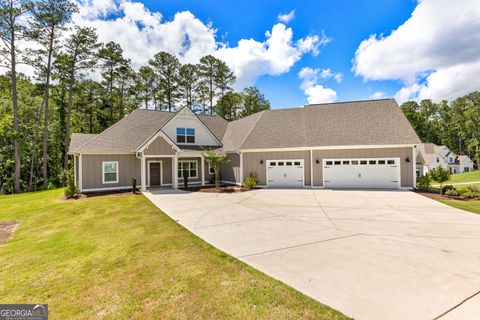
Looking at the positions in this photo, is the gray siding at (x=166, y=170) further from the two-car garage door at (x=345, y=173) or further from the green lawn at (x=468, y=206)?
the green lawn at (x=468, y=206)

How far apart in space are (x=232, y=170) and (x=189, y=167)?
3599 millimetres

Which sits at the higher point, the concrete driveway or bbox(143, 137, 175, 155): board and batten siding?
bbox(143, 137, 175, 155): board and batten siding

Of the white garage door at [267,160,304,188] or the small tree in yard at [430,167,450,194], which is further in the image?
the white garage door at [267,160,304,188]

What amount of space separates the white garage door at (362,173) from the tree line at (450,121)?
156 ft

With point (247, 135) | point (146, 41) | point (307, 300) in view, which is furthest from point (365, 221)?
point (146, 41)

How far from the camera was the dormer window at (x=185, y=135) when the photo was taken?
18.7m

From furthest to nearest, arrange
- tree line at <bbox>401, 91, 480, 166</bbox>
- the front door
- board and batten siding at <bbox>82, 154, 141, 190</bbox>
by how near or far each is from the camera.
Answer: tree line at <bbox>401, 91, 480, 166</bbox>, the front door, board and batten siding at <bbox>82, 154, 141, 190</bbox>

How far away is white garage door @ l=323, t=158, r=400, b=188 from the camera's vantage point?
49.4ft

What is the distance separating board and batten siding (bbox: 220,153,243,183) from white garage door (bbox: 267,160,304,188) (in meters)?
2.58

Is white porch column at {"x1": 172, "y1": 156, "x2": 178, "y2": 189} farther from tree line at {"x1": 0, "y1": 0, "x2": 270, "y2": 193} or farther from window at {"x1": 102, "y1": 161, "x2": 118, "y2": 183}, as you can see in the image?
tree line at {"x1": 0, "y1": 0, "x2": 270, "y2": 193}

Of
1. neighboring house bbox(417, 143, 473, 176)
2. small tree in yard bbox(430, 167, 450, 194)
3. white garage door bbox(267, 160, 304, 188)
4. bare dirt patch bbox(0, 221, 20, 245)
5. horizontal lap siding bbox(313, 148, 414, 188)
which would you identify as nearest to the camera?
bare dirt patch bbox(0, 221, 20, 245)

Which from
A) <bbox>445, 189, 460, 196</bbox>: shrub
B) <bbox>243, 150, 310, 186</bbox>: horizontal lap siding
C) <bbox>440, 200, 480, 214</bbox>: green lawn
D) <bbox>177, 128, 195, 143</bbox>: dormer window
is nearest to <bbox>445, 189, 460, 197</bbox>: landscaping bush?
<bbox>445, 189, 460, 196</bbox>: shrub

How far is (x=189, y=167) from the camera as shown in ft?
61.6

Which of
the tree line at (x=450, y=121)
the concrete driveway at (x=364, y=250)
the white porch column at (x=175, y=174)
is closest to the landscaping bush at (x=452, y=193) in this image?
the concrete driveway at (x=364, y=250)
